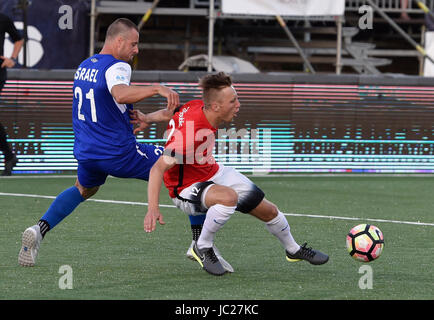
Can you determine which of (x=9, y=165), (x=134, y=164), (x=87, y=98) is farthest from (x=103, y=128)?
(x=9, y=165)

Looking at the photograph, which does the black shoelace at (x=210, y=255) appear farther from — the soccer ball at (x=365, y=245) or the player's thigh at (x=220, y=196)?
the soccer ball at (x=365, y=245)

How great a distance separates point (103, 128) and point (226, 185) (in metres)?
1.08

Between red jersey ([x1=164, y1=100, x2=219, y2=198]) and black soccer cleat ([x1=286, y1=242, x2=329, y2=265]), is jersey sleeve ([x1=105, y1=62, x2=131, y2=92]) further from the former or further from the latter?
black soccer cleat ([x1=286, y1=242, x2=329, y2=265])

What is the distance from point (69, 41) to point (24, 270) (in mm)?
11127

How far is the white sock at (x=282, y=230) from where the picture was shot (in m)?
7.13

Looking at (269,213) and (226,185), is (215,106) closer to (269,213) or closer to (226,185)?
(226,185)

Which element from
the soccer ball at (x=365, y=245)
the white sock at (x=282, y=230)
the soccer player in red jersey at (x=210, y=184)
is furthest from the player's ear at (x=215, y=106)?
the soccer ball at (x=365, y=245)

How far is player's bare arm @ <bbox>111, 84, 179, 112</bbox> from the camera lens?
21.6 feet

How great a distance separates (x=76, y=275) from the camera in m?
A: 6.93

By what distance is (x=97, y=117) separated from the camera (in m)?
7.46

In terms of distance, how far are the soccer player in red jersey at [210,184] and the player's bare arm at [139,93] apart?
0.34 meters
